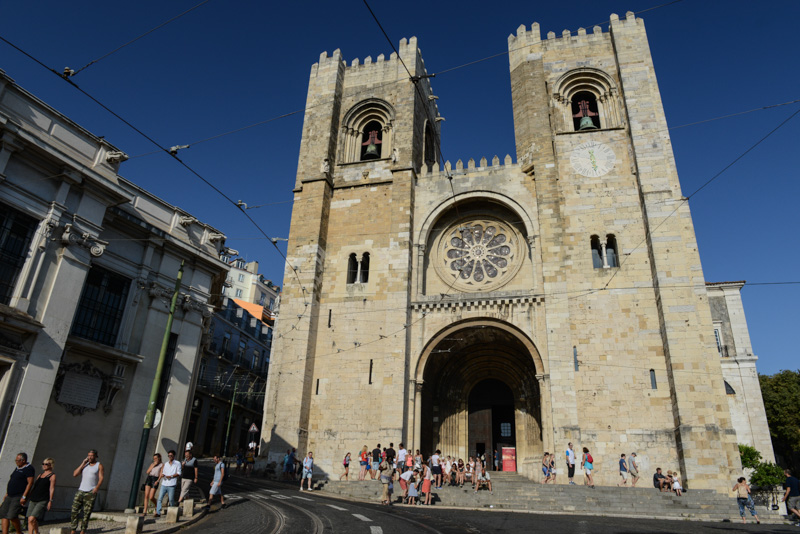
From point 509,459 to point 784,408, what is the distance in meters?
18.8

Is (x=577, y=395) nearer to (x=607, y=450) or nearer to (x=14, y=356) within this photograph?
(x=607, y=450)

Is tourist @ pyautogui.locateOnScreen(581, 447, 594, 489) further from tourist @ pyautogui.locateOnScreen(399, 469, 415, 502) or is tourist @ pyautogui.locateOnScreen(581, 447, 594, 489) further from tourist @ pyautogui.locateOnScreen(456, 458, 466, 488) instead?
tourist @ pyautogui.locateOnScreen(399, 469, 415, 502)

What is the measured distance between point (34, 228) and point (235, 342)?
1074 inches

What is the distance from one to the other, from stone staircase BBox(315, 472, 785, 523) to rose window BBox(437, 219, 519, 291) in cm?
867

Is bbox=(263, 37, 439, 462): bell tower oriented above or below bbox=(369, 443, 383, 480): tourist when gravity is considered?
above

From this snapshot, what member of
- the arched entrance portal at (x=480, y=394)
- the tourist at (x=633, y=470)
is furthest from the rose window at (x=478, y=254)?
the tourist at (x=633, y=470)

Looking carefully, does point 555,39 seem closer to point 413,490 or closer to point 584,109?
point 584,109

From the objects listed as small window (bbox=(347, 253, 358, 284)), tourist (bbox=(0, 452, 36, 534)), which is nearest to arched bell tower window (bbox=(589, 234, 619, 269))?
small window (bbox=(347, 253, 358, 284))

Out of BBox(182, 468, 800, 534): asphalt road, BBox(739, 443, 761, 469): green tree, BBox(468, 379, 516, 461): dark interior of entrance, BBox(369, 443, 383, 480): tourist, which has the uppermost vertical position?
BBox(468, 379, 516, 461): dark interior of entrance

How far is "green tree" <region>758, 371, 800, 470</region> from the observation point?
29.5 m

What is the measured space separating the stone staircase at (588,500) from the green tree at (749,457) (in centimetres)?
920

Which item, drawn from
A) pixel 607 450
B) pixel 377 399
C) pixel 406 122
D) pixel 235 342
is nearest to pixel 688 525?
pixel 607 450

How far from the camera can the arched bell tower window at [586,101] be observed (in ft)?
74.7

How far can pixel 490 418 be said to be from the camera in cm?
2383
